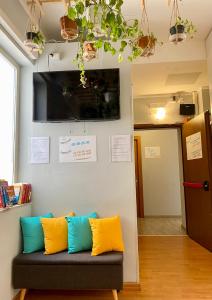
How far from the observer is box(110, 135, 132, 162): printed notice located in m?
2.89

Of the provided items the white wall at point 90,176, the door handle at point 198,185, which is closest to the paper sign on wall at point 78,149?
the white wall at point 90,176

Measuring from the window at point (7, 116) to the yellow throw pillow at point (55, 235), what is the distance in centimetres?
72

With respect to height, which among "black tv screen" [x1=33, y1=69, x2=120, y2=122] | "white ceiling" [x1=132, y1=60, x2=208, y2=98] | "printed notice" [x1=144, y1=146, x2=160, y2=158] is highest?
"white ceiling" [x1=132, y1=60, x2=208, y2=98]

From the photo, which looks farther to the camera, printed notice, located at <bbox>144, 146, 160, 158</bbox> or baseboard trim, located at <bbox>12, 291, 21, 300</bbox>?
printed notice, located at <bbox>144, 146, 160, 158</bbox>

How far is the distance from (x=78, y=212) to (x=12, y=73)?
5.97 ft

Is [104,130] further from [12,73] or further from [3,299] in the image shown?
[3,299]

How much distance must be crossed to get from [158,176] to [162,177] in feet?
0.36

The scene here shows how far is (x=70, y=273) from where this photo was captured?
2.34 meters

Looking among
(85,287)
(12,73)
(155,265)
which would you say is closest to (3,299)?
(85,287)

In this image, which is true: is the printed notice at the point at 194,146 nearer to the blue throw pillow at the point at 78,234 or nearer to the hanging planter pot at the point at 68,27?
the blue throw pillow at the point at 78,234

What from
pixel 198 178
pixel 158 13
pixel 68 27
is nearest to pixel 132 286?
pixel 198 178

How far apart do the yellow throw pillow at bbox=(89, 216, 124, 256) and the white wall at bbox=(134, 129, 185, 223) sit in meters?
4.28

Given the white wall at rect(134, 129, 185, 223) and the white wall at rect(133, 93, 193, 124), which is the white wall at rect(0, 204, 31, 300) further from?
the white wall at rect(134, 129, 185, 223)

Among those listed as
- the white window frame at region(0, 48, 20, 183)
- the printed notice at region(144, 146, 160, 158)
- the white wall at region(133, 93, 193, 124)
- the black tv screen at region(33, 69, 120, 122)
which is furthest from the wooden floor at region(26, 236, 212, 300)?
the printed notice at region(144, 146, 160, 158)
